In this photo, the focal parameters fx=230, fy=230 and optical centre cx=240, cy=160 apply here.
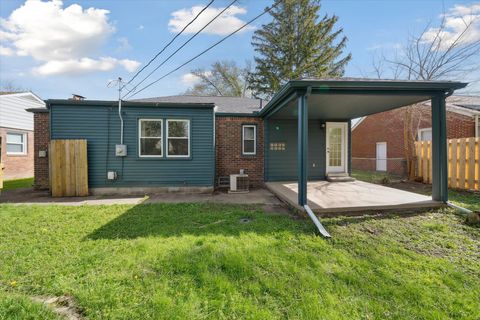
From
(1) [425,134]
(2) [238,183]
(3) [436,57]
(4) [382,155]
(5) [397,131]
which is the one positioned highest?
(3) [436,57]

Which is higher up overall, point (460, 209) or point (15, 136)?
point (15, 136)

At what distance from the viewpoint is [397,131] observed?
564 inches

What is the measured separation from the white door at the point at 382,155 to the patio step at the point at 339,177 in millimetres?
7358

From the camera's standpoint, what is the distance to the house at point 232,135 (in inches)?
201

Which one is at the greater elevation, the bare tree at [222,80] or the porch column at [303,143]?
the bare tree at [222,80]

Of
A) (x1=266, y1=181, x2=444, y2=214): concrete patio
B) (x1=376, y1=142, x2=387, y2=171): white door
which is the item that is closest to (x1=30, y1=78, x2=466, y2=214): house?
(x1=266, y1=181, x2=444, y2=214): concrete patio

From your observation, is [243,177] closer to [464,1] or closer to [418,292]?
[418,292]

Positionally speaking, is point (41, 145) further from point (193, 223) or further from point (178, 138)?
point (193, 223)

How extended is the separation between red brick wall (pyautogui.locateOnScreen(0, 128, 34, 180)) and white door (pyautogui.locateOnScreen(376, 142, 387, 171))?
845 inches

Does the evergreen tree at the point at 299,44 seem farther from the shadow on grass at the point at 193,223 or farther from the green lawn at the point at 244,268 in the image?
the green lawn at the point at 244,268

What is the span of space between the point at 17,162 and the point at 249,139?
13.0m

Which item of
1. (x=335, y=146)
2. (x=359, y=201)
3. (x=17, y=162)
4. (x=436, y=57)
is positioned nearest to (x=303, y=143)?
(x=359, y=201)

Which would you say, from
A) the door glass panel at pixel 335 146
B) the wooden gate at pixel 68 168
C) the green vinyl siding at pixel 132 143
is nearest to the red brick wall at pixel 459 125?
the door glass panel at pixel 335 146

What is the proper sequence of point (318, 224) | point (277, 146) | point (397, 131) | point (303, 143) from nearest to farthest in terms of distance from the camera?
point (318, 224) < point (303, 143) < point (277, 146) < point (397, 131)
